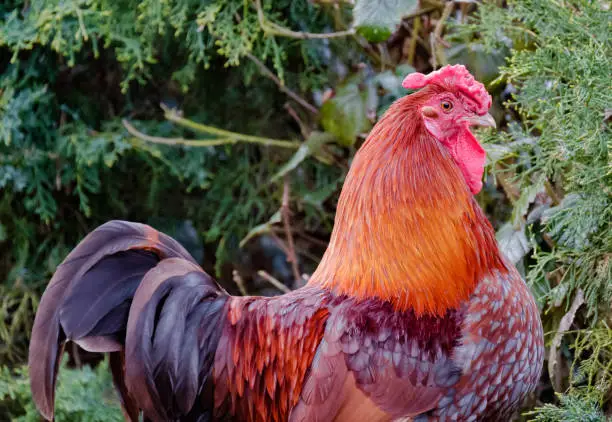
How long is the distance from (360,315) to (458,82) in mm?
743

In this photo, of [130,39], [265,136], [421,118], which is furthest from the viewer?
[265,136]

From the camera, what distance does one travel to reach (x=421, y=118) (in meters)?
2.58

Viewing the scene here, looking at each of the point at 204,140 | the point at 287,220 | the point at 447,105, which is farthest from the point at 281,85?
the point at 447,105

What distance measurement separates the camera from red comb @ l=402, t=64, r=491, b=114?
8.43 feet

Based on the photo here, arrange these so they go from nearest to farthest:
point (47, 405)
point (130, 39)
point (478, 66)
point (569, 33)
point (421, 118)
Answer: point (47, 405) → point (421, 118) → point (569, 33) → point (478, 66) → point (130, 39)

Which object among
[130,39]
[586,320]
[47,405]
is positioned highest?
[130,39]

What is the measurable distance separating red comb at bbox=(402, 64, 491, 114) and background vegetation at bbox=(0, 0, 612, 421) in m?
0.29

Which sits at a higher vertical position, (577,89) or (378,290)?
(577,89)

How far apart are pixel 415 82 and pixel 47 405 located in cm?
140

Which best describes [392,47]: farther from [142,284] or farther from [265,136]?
[142,284]

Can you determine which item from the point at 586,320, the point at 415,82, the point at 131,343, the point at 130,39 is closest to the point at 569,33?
the point at 415,82

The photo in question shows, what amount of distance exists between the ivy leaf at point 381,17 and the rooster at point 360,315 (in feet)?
1.91

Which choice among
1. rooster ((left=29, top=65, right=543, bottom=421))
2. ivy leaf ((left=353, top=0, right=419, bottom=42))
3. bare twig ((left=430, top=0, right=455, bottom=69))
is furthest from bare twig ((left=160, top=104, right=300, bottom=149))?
rooster ((left=29, top=65, right=543, bottom=421))

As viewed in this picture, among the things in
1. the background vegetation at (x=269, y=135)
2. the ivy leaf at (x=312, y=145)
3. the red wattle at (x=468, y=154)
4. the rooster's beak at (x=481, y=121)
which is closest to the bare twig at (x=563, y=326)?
the background vegetation at (x=269, y=135)
